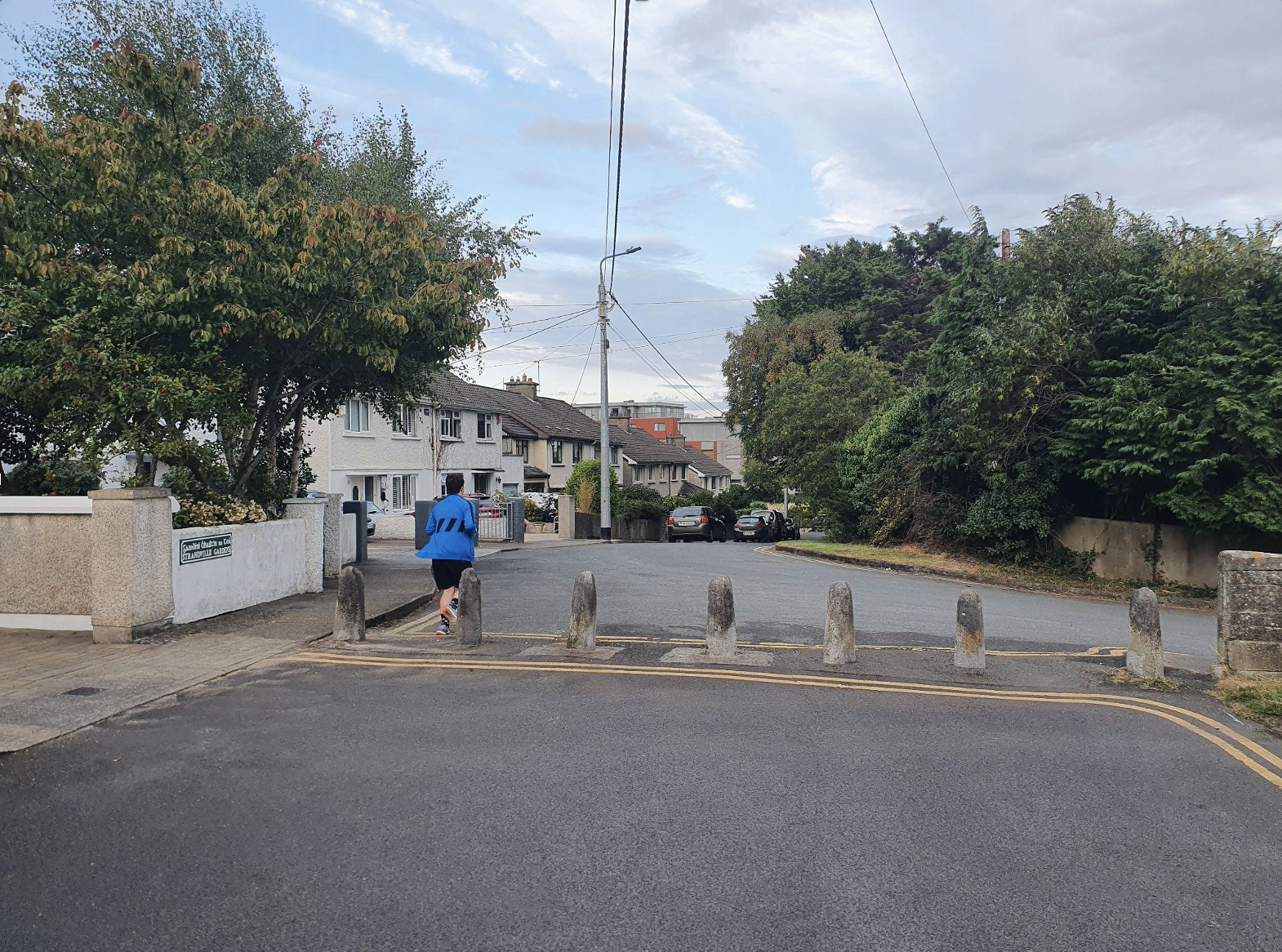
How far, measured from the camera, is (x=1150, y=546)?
62.7 feet

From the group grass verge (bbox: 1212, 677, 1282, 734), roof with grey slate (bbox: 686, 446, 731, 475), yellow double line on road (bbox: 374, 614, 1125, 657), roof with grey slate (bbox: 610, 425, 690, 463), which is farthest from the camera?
roof with grey slate (bbox: 686, 446, 731, 475)

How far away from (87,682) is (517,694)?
3.70 metres

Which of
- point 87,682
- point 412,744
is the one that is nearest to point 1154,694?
point 412,744

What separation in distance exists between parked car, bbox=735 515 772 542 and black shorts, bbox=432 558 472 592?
2926 centimetres

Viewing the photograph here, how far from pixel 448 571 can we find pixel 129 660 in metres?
3.27

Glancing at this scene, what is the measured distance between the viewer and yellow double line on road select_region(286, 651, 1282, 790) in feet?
24.3

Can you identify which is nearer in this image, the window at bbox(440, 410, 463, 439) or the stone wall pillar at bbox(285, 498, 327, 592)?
the stone wall pillar at bbox(285, 498, 327, 592)

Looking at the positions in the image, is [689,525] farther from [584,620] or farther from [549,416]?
[584,620]

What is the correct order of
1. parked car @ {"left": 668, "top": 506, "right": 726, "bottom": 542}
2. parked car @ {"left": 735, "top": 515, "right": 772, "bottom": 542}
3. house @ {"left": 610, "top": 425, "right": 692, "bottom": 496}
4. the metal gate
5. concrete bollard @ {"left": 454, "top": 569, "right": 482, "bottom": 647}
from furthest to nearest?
house @ {"left": 610, "top": 425, "right": 692, "bottom": 496} → parked car @ {"left": 735, "top": 515, "right": 772, "bottom": 542} → parked car @ {"left": 668, "top": 506, "right": 726, "bottom": 542} → the metal gate → concrete bollard @ {"left": 454, "top": 569, "right": 482, "bottom": 647}

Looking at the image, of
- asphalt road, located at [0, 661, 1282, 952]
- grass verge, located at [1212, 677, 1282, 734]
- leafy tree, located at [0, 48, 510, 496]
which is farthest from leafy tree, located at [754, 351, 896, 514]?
asphalt road, located at [0, 661, 1282, 952]

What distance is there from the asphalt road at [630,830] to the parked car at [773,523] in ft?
107

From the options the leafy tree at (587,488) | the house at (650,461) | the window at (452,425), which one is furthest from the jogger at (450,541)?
the house at (650,461)

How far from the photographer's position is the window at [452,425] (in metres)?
41.5

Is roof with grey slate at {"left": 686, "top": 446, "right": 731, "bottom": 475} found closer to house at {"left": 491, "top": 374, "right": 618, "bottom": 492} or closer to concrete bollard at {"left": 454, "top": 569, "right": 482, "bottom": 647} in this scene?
house at {"left": 491, "top": 374, "right": 618, "bottom": 492}
